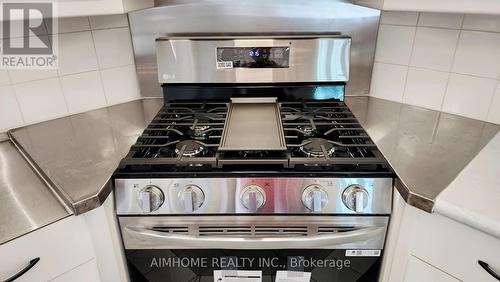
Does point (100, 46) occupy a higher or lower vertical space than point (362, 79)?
higher

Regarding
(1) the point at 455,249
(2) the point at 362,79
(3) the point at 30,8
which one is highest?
(3) the point at 30,8

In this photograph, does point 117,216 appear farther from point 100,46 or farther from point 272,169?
point 100,46

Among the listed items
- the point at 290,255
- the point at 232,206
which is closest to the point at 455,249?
the point at 290,255

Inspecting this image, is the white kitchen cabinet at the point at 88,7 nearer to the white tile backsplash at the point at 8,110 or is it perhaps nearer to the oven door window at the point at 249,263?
the white tile backsplash at the point at 8,110

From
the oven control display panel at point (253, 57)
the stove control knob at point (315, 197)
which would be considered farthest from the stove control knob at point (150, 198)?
the oven control display panel at point (253, 57)

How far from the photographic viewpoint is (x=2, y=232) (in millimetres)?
733

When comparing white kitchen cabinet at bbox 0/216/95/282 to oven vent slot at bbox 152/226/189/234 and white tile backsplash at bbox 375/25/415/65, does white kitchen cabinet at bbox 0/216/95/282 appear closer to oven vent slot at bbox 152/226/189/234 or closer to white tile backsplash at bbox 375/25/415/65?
oven vent slot at bbox 152/226/189/234

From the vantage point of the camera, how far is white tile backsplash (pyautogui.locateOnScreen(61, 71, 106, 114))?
4.09 ft

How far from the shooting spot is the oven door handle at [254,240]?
0.89m

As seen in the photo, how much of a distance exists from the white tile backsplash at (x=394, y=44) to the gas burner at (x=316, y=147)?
0.54m

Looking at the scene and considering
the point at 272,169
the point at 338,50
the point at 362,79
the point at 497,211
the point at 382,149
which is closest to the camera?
the point at 497,211

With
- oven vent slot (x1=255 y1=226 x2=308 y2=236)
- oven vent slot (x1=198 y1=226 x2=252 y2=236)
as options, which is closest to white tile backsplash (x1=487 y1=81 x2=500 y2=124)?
oven vent slot (x1=255 y1=226 x2=308 y2=236)

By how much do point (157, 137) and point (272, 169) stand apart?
36 cm

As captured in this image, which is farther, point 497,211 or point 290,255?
point 290,255
